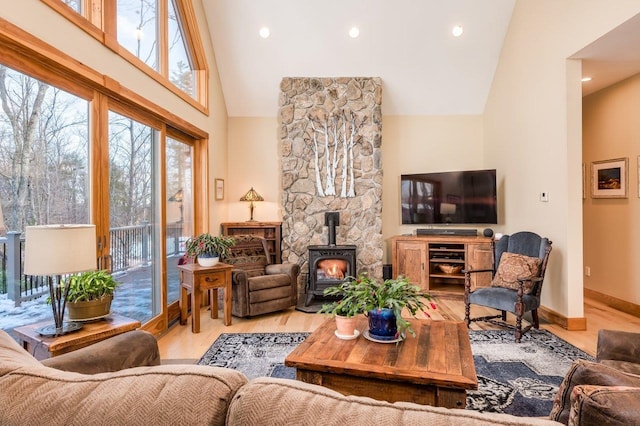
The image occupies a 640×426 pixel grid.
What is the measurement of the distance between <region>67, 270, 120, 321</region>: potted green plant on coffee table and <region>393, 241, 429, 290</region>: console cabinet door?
13.4 ft

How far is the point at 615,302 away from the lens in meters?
4.43

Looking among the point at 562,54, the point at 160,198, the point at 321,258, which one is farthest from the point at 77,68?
the point at 562,54

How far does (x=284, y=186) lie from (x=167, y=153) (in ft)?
6.15

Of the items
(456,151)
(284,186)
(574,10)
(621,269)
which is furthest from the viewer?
(456,151)

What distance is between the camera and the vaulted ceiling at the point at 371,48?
4773 mm

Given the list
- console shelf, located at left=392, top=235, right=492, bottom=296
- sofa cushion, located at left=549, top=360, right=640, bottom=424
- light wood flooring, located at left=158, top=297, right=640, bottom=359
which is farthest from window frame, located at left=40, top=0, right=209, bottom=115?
console shelf, located at left=392, top=235, right=492, bottom=296

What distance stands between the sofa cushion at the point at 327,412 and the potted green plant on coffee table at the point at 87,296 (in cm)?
176

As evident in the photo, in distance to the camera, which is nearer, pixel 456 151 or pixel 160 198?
pixel 160 198

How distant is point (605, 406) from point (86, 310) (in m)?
2.33

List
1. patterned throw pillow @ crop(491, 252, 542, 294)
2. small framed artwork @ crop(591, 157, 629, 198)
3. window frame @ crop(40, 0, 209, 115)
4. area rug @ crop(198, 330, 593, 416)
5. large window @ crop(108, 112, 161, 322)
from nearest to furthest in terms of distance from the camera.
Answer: area rug @ crop(198, 330, 593, 416) → window frame @ crop(40, 0, 209, 115) → large window @ crop(108, 112, 161, 322) → patterned throw pillow @ crop(491, 252, 542, 294) → small framed artwork @ crop(591, 157, 629, 198)

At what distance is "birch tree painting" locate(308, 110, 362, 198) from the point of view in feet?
17.8

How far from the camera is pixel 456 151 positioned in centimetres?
595

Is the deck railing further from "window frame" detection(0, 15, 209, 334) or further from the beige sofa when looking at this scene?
the beige sofa

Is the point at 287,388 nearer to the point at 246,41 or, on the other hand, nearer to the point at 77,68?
the point at 77,68
